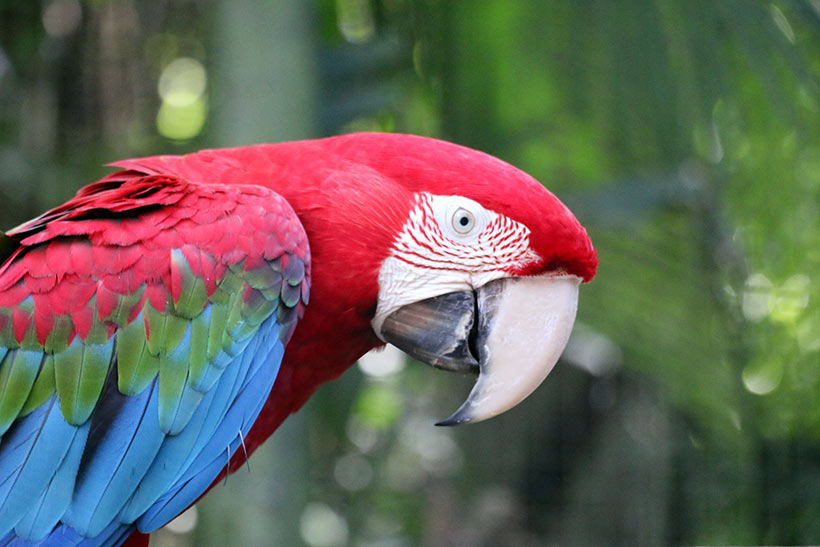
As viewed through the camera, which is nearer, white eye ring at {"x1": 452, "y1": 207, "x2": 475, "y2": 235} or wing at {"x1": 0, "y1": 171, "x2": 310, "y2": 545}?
wing at {"x1": 0, "y1": 171, "x2": 310, "y2": 545}

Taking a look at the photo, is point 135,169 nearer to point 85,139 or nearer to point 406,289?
point 406,289

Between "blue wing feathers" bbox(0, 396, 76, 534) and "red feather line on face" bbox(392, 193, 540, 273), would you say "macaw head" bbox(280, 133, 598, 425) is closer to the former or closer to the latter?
"red feather line on face" bbox(392, 193, 540, 273)

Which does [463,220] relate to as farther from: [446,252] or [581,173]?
[581,173]

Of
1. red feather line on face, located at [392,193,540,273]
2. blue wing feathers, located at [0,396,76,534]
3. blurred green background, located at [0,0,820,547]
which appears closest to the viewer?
blue wing feathers, located at [0,396,76,534]

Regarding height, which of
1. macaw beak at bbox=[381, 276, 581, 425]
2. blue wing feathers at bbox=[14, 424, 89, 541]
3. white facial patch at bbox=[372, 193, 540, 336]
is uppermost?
white facial patch at bbox=[372, 193, 540, 336]

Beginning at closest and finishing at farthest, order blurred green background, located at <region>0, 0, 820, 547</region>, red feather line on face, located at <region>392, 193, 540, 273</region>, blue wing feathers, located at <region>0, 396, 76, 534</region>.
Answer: blue wing feathers, located at <region>0, 396, 76, 534</region>
red feather line on face, located at <region>392, 193, 540, 273</region>
blurred green background, located at <region>0, 0, 820, 547</region>

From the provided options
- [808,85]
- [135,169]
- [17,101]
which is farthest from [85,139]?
[808,85]

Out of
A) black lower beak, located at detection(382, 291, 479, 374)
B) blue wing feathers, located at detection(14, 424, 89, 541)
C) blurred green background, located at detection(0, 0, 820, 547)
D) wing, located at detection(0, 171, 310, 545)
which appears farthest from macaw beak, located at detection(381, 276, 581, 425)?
blurred green background, located at detection(0, 0, 820, 547)

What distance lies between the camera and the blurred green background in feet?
5.59

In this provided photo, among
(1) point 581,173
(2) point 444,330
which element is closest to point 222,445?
(2) point 444,330

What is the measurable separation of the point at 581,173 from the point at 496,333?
133 cm

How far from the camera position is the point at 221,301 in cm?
94

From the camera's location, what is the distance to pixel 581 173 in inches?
87.0

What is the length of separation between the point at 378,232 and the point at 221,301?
0.69 ft
